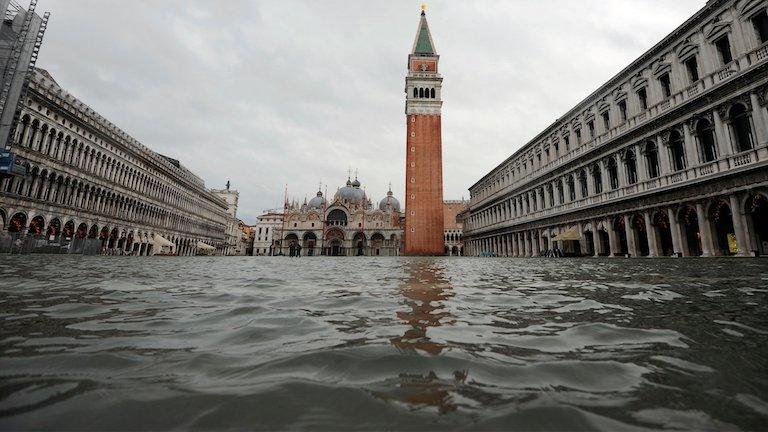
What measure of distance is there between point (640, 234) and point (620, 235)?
5.57ft

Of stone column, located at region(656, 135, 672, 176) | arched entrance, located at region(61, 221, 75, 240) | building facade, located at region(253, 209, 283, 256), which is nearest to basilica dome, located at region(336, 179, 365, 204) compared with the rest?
building facade, located at region(253, 209, 283, 256)

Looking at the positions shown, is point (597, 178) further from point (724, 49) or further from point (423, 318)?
point (423, 318)

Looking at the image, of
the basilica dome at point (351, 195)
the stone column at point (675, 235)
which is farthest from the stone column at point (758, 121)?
the basilica dome at point (351, 195)

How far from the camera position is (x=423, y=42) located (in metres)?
57.8

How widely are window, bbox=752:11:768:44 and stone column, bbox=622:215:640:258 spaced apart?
32.8 ft

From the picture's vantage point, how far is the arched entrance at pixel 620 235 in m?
22.9

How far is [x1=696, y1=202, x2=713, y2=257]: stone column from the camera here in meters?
17.0

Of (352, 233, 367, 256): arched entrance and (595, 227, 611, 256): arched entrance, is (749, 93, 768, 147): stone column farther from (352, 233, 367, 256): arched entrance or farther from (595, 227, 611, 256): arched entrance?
(352, 233, 367, 256): arched entrance

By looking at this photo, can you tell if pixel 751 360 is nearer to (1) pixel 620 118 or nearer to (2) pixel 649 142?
(2) pixel 649 142

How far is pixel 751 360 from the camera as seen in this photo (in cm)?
195

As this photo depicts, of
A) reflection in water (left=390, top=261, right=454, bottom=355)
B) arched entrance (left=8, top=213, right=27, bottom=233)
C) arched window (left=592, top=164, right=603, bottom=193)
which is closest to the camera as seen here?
reflection in water (left=390, top=261, right=454, bottom=355)

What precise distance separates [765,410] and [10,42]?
4006cm

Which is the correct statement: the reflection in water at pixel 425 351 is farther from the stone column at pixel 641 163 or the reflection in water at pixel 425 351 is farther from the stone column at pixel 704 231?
the stone column at pixel 641 163

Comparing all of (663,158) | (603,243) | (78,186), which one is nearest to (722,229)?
(663,158)
